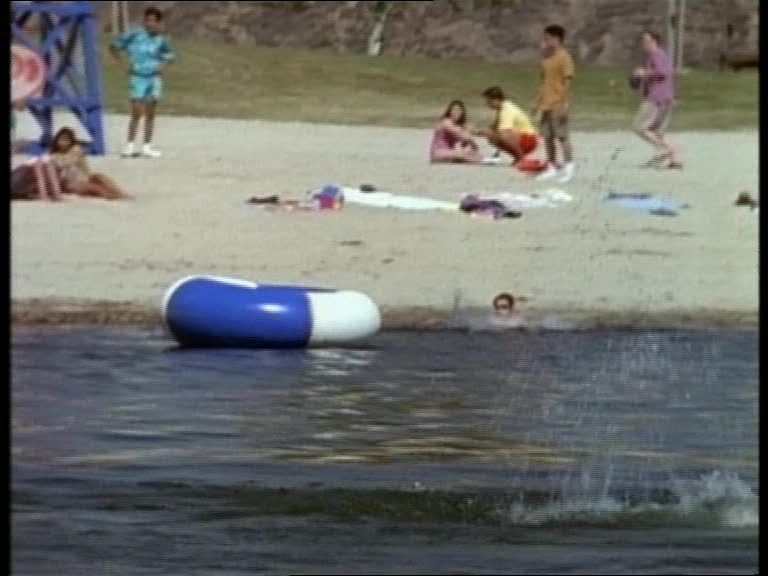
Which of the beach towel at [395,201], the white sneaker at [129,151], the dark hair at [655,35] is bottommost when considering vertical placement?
the beach towel at [395,201]

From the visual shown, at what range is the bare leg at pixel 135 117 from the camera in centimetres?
2160

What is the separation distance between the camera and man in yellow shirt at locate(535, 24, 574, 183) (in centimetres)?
2016

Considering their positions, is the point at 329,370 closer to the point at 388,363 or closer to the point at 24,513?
the point at 388,363

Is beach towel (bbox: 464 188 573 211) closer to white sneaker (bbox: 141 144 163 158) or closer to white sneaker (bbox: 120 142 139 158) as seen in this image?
white sneaker (bbox: 141 144 163 158)

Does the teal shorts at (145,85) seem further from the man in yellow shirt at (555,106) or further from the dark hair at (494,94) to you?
the man in yellow shirt at (555,106)

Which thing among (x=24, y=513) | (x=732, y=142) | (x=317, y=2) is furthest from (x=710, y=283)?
(x=317, y=2)

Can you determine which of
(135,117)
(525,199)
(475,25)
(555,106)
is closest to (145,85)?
(135,117)

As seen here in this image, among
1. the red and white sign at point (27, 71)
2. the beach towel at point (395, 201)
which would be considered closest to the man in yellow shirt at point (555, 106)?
the beach towel at point (395, 201)

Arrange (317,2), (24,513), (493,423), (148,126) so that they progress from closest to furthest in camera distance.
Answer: (24,513) < (493,423) < (148,126) < (317,2)

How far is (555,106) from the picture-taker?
20484 millimetres

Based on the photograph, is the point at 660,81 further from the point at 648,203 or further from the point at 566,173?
the point at 648,203

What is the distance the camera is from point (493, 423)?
1180 centimetres

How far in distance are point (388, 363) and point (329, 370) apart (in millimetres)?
423

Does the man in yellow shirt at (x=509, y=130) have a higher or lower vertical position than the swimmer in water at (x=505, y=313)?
higher
